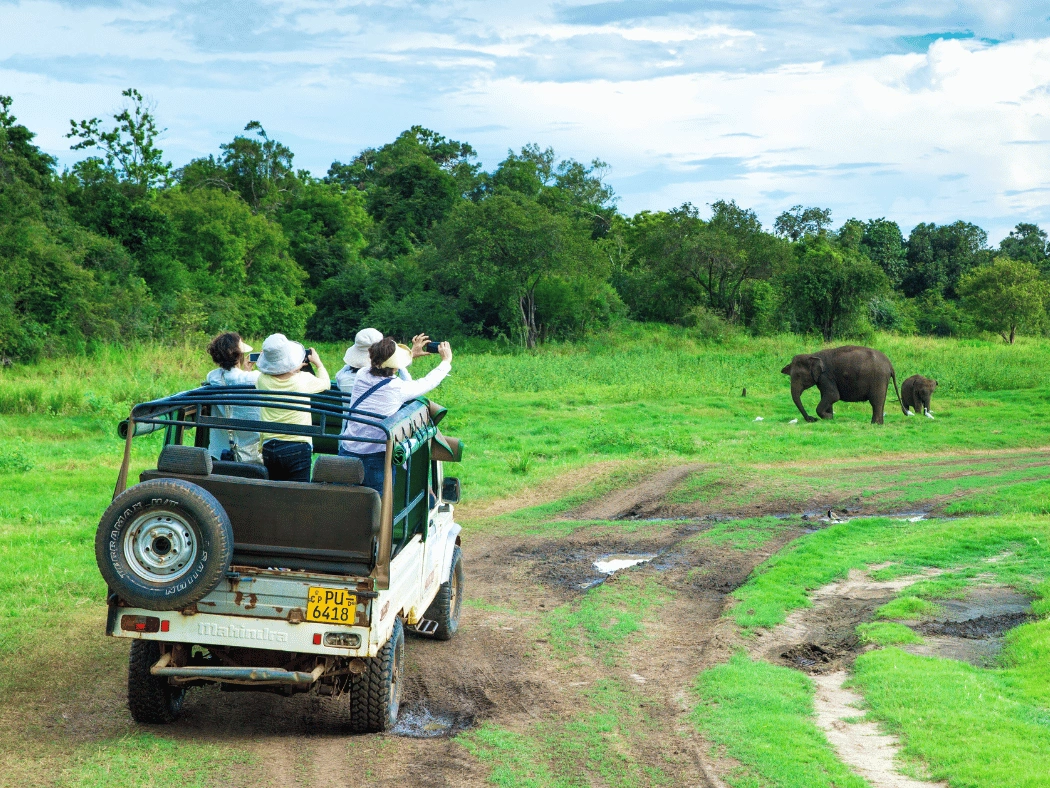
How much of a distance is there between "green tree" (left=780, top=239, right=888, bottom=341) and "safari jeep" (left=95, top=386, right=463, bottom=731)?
3732 cm

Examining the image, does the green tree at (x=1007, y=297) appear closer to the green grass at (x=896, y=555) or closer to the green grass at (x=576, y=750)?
the green grass at (x=896, y=555)

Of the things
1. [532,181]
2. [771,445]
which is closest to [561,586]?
[771,445]

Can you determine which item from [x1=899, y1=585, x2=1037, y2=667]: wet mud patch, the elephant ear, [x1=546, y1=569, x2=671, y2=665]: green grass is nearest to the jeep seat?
[x1=546, y1=569, x2=671, y2=665]: green grass

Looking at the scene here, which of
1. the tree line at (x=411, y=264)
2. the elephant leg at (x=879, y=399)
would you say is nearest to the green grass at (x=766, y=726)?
the elephant leg at (x=879, y=399)

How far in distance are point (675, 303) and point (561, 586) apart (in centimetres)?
3921

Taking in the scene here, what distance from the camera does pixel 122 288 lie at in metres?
34.2

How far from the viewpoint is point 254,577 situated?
18.8ft

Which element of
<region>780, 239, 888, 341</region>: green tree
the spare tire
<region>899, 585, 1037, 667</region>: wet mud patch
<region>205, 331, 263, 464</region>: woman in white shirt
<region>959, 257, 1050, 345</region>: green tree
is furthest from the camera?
Result: <region>959, 257, 1050, 345</region>: green tree

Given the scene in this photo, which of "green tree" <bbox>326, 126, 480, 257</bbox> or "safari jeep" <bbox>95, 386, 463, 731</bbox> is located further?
"green tree" <bbox>326, 126, 480, 257</bbox>

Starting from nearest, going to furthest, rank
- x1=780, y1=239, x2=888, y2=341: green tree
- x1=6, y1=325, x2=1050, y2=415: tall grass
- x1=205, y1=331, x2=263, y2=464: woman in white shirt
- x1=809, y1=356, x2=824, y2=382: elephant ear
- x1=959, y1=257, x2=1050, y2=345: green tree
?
x1=205, y1=331, x2=263, y2=464: woman in white shirt < x1=6, y1=325, x2=1050, y2=415: tall grass < x1=809, y1=356, x2=824, y2=382: elephant ear < x1=780, y1=239, x2=888, y2=341: green tree < x1=959, y1=257, x2=1050, y2=345: green tree

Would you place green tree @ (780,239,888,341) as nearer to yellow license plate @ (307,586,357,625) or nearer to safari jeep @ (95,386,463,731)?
safari jeep @ (95,386,463,731)

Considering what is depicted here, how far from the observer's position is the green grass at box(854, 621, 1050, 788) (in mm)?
5629

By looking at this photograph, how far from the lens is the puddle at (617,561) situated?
11344 millimetres

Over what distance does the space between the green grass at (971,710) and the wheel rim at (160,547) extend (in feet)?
14.0
